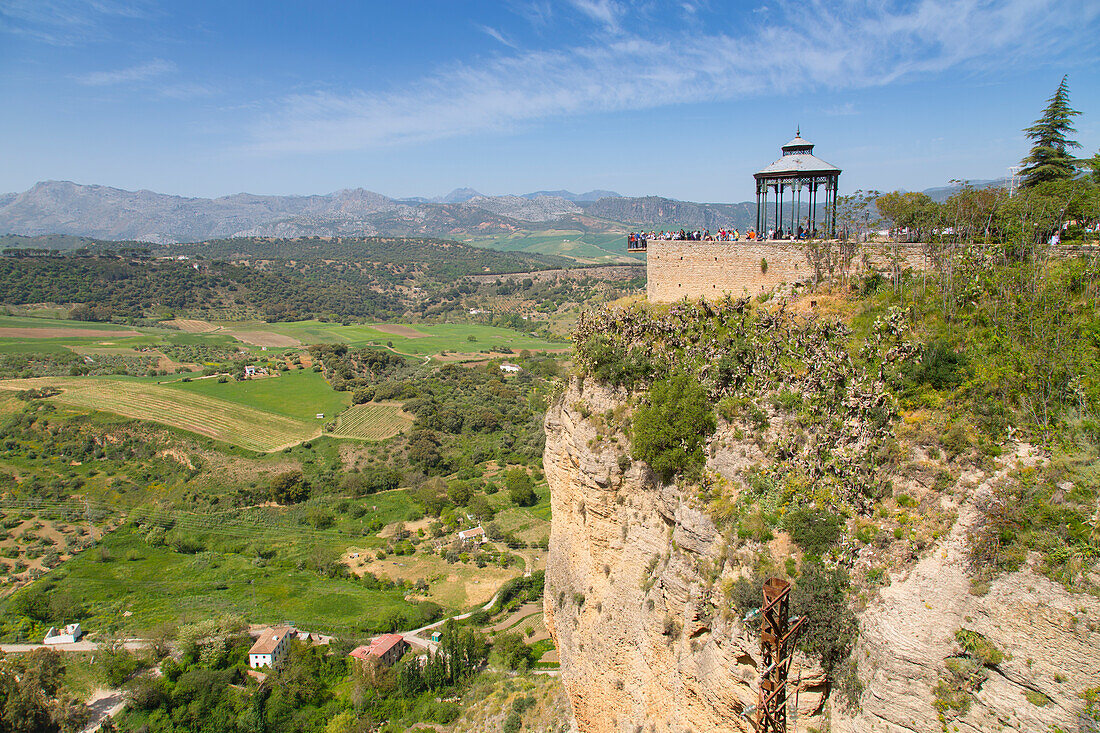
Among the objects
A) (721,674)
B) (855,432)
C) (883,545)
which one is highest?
(855,432)

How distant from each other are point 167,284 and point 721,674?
16390 centimetres

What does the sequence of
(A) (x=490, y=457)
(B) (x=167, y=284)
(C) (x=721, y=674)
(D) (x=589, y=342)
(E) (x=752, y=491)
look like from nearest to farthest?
(C) (x=721, y=674) < (E) (x=752, y=491) < (D) (x=589, y=342) < (A) (x=490, y=457) < (B) (x=167, y=284)

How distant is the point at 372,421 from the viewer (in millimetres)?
77312

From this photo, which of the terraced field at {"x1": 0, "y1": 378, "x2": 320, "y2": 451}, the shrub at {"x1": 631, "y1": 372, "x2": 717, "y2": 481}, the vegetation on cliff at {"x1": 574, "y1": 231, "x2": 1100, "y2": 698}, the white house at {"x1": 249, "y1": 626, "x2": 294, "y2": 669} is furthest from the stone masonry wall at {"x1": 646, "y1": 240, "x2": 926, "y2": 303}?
the terraced field at {"x1": 0, "y1": 378, "x2": 320, "y2": 451}

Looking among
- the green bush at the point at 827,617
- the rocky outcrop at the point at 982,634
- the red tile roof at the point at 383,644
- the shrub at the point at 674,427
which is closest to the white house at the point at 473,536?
the red tile roof at the point at 383,644

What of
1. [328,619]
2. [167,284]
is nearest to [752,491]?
[328,619]

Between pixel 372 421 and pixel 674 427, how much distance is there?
6739cm

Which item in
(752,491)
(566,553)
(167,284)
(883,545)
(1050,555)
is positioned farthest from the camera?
(167,284)

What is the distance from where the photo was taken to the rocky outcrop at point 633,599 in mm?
12734

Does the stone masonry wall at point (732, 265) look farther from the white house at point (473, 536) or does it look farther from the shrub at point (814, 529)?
the white house at point (473, 536)

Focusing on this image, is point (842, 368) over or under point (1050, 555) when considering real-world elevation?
over

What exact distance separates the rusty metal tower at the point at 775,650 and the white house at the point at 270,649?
112 ft

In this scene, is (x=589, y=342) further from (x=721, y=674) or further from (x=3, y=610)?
(x=3, y=610)

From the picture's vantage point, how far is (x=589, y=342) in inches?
761
